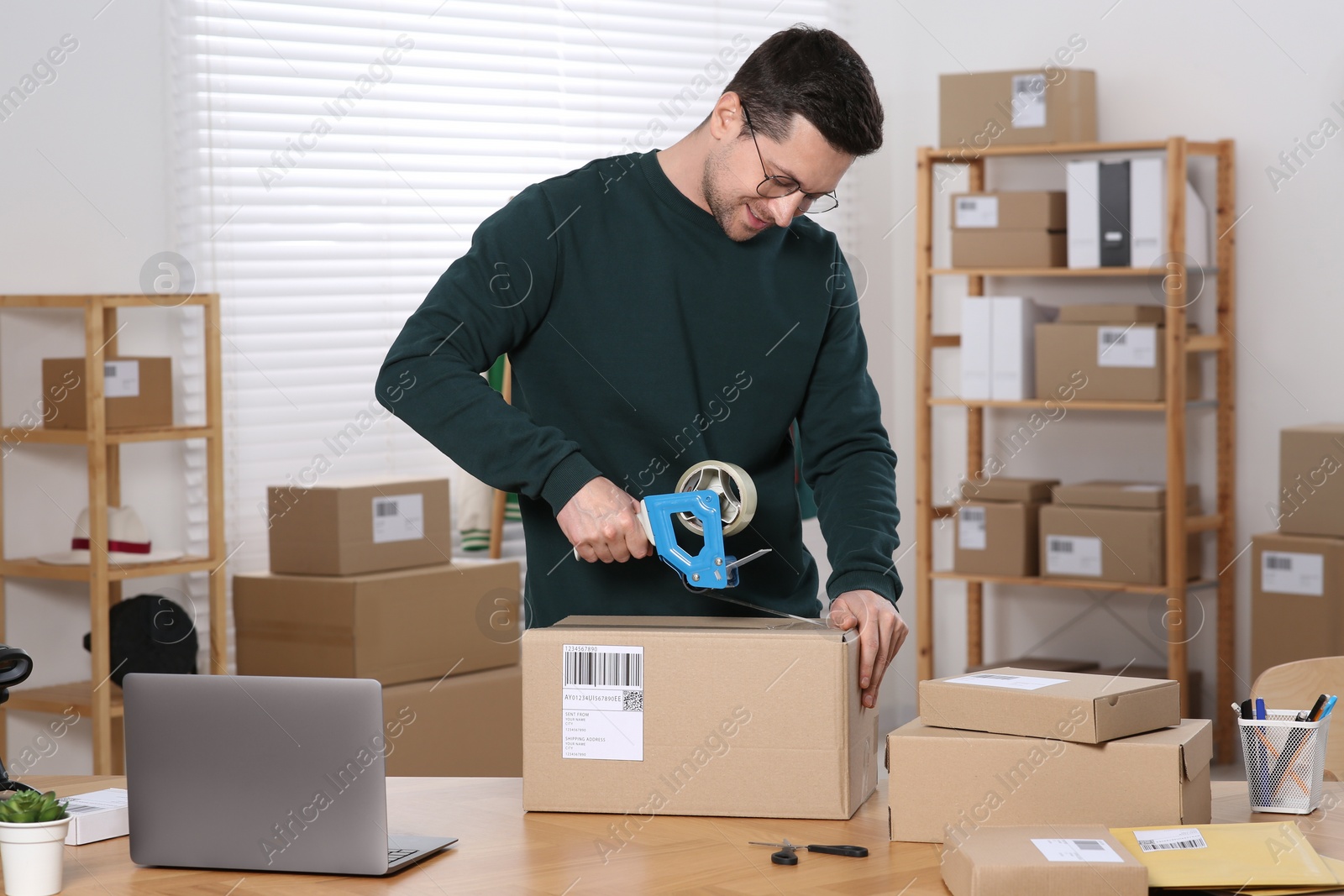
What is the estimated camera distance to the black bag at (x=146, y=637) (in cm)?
313

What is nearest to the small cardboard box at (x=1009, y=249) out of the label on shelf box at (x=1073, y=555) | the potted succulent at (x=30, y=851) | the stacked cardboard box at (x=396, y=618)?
the label on shelf box at (x=1073, y=555)

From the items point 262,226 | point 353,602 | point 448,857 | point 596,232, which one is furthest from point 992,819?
point 262,226

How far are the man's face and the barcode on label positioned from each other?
0.64 metres

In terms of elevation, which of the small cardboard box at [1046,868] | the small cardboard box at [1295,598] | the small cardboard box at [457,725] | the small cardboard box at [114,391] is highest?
the small cardboard box at [114,391]

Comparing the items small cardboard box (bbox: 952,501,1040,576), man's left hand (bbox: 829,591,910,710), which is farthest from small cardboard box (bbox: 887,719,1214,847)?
small cardboard box (bbox: 952,501,1040,576)

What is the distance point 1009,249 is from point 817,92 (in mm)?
2595

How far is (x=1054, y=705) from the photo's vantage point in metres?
1.45

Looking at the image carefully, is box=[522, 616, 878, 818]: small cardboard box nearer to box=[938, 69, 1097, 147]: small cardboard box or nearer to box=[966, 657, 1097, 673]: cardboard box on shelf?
box=[966, 657, 1097, 673]: cardboard box on shelf

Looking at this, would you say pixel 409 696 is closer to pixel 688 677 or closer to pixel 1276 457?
pixel 688 677

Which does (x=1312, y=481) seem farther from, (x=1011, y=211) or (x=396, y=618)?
(x=396, y=618)

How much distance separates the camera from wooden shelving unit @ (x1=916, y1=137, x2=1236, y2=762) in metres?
3.99

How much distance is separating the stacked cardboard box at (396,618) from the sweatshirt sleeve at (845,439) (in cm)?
151

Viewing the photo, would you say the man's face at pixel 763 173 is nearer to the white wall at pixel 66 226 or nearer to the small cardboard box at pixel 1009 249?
the white wall at pixel 66 226

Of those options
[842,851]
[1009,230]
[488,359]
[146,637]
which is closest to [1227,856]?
[842,851]
